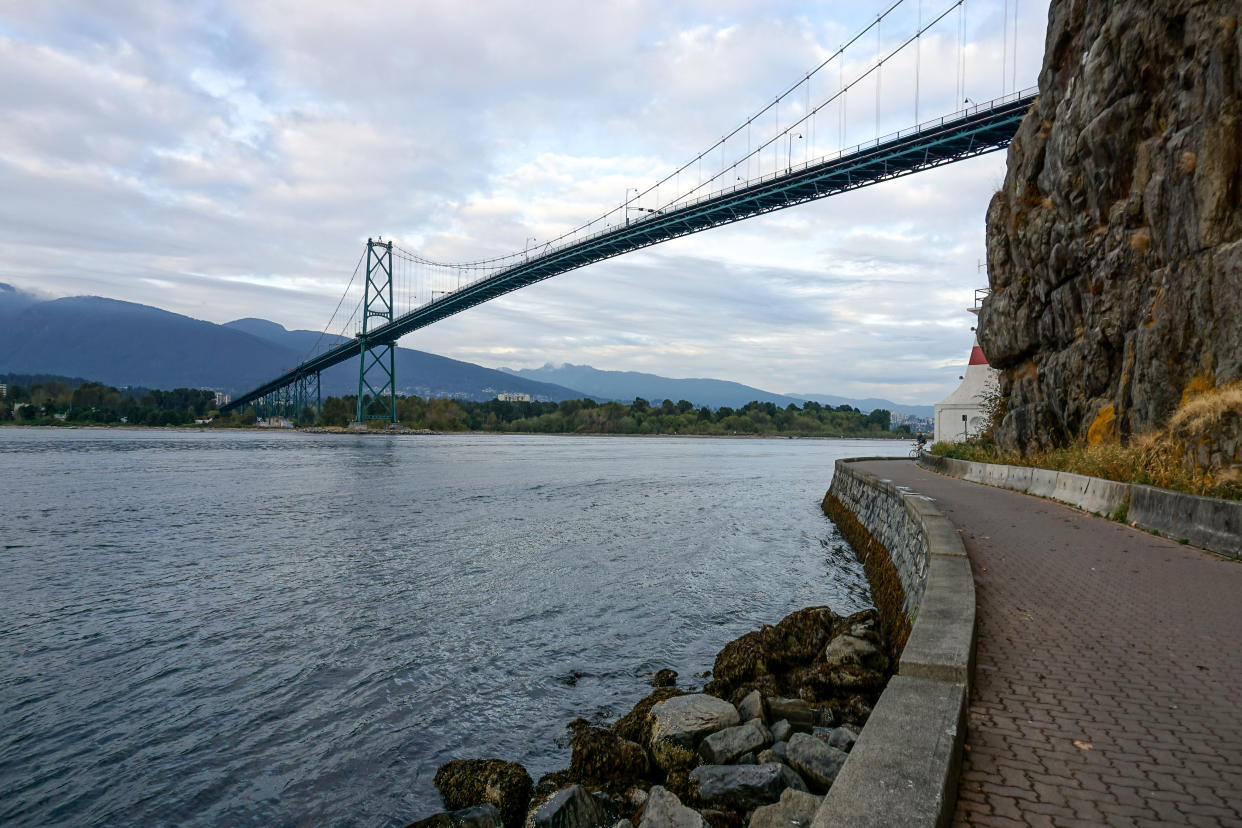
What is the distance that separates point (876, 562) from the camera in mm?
12633

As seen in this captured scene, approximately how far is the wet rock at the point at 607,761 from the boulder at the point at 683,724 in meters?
0.16

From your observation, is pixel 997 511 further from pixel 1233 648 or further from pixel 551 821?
pixel 551 821

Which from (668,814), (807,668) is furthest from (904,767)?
(807,668)

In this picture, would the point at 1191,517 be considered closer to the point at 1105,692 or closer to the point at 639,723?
the point at 1105,692

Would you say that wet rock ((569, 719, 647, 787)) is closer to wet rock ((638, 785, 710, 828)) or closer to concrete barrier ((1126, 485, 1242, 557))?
wet rock ((638, 785, 710, 828))

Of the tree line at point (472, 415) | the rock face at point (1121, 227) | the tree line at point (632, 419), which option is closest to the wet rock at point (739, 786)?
the rock face at point (1121, 227)

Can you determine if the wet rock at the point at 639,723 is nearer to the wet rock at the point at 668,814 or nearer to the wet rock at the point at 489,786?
the wet rock at the point at 489,786

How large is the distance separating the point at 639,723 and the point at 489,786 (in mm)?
1316

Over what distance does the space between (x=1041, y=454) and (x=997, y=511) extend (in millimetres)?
6346

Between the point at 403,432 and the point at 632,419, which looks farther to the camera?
the point at 632,419

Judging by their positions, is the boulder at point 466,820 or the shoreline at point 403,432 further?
the shoreline at point 403,432

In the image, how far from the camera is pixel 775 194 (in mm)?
43969

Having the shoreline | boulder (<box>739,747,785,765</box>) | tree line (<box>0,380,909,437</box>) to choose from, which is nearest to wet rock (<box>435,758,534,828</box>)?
boulder (<box>739,747,785,765</box>)

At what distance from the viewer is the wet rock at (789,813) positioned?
3.79 m
